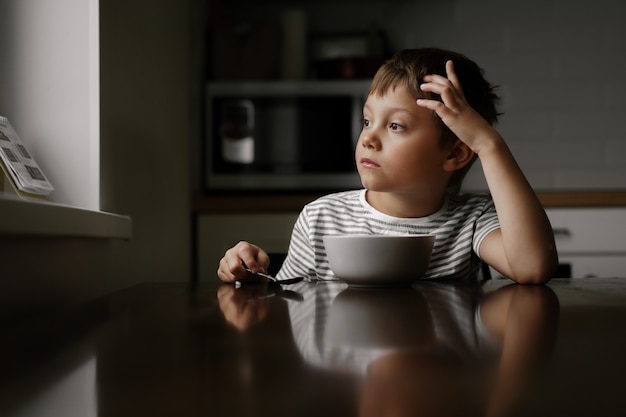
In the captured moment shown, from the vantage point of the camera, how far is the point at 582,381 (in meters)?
0.31

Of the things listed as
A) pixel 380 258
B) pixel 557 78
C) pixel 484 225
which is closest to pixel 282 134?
pixel 557 78

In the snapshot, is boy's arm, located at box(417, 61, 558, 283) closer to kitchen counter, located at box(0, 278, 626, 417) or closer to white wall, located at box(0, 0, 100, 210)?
kitchen counter, located at box(0, 278, 626, 417)

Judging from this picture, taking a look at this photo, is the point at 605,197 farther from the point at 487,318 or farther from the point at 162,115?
the point at 487,318

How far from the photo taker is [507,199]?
1.03 metres

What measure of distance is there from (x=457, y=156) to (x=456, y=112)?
200 millimetres

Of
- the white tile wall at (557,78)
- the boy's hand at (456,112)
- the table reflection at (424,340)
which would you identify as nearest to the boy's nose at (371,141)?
the boy's hand at (456,112)

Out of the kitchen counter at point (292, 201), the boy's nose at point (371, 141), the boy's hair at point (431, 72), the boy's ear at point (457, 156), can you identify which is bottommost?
the kitchen counter at point (292, 201)

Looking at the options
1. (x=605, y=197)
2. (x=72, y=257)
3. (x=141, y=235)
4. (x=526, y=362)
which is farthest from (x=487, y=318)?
(x=605, y=197)

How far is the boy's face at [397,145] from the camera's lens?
45.8 inches

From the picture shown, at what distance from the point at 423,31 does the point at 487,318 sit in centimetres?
233

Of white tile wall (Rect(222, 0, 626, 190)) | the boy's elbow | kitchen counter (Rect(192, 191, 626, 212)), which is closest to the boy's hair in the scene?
the boy's elbow

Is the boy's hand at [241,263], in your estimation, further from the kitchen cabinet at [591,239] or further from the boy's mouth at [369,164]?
the kitchen cabinet at [591,239]

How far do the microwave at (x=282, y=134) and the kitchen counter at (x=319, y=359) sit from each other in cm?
162

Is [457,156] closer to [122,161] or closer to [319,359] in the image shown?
[122,161]
